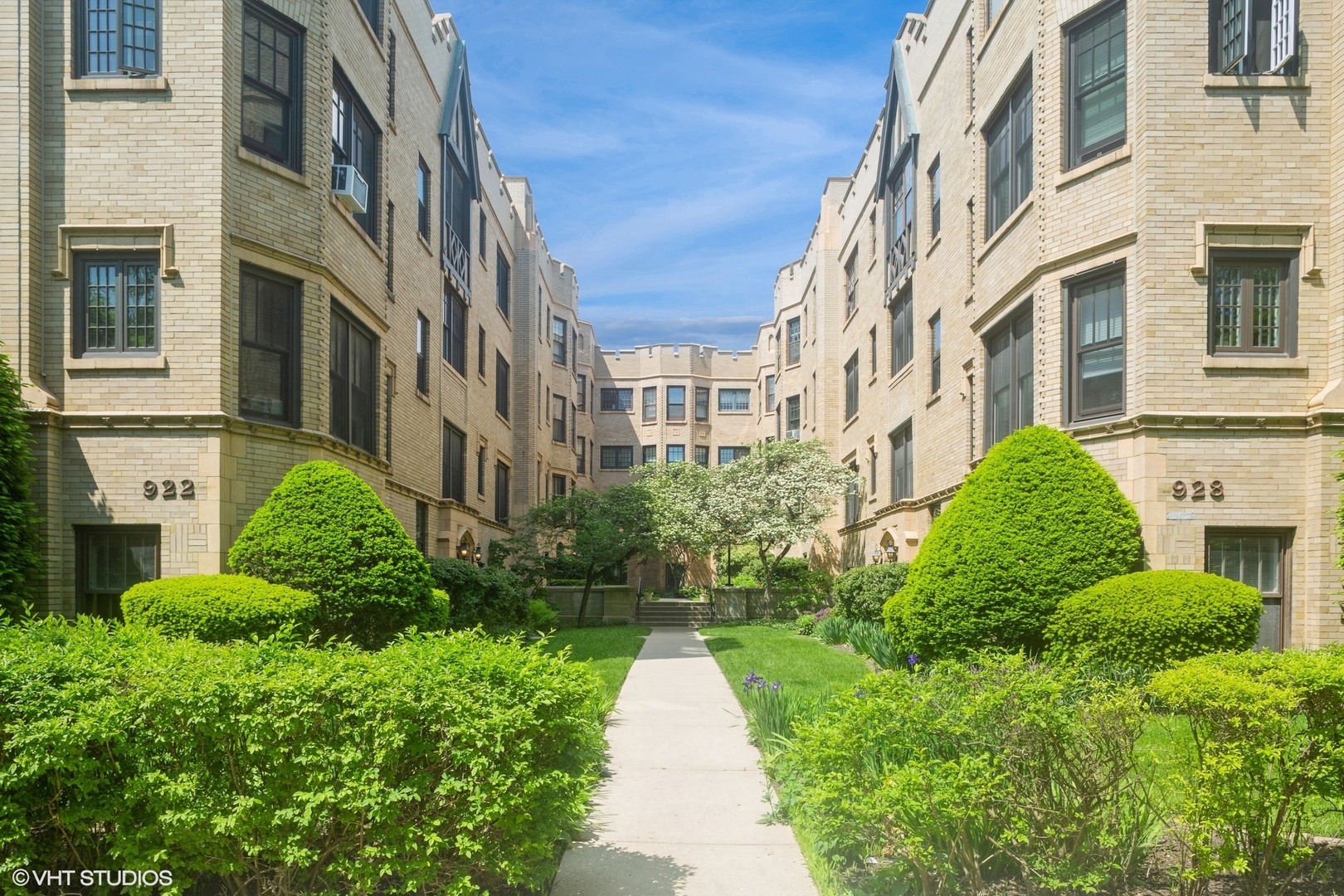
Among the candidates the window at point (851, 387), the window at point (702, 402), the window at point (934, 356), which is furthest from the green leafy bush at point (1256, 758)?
the window at point (702, 402)

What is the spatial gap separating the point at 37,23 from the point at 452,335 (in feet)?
36.8

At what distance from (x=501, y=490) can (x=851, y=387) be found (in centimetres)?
1187

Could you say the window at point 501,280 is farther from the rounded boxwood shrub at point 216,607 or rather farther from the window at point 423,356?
the rounded boxwood shrub at point 216,607

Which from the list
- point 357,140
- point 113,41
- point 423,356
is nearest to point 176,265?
point 113,41

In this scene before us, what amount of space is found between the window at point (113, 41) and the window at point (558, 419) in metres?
26.5

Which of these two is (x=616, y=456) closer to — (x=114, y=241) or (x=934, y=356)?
(x=934, y=356)

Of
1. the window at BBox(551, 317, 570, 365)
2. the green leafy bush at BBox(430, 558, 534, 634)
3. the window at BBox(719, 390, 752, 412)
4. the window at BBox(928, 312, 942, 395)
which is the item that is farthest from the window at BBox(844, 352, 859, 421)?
the window at BBox(719, 390, 752, 412)

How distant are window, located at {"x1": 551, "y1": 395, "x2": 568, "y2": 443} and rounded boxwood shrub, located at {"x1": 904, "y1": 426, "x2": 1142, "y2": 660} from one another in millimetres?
Result: 27965

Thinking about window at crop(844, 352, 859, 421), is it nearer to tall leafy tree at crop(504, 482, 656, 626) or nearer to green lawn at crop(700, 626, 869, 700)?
tall leafy tree at crop(504, 482, 656, 626)

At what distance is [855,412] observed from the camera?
28.2 meters

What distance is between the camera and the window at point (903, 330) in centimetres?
2142

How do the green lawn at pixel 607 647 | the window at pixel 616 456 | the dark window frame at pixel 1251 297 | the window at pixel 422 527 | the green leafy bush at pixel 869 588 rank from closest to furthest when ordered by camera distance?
1. the dark window frame at pixel 1251 297
2. the green lawn at pixel 607 647
3. the green leafy bush at pixel 869 588
4. the window at pixel 422 527
5. the window at pixel 616 456

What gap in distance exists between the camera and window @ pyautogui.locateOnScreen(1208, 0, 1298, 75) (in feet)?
37.1

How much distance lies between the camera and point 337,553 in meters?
10.7
